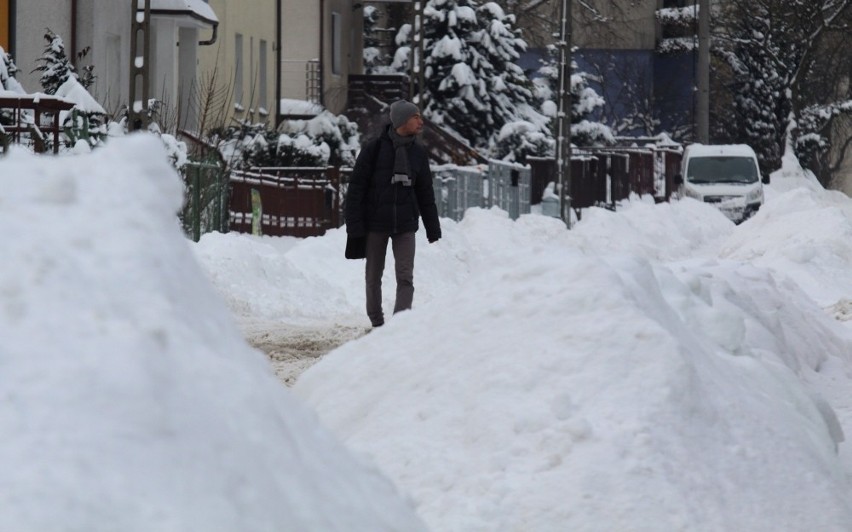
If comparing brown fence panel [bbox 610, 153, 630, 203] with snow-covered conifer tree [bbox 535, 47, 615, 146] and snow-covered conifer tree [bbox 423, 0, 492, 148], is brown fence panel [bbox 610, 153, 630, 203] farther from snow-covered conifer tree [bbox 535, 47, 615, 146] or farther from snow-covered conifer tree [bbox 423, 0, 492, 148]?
snow-covered conifer tree [bbox 423, 0, 492, 148]

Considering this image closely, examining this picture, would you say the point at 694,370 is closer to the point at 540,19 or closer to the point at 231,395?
the point at 231,395

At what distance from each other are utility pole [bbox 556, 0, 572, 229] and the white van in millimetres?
4941

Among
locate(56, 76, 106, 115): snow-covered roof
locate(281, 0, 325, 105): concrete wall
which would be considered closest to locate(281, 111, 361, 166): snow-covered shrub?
locate(281, 0, 325, 105): concrete wall

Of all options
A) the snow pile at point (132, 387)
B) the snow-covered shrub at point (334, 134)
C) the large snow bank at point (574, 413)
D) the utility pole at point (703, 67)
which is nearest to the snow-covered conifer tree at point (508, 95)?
the utility pole at point (703, 67)

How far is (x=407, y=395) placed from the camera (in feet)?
20.4

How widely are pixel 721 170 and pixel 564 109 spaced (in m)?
5.95

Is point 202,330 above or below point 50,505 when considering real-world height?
above

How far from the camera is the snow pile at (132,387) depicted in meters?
2.55

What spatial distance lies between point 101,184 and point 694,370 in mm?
3350

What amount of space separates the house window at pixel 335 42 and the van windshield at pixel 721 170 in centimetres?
1267

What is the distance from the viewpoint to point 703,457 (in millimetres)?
5785

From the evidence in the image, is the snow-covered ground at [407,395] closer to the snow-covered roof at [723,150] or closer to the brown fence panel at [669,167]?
the snow-covered roof at [723,150]

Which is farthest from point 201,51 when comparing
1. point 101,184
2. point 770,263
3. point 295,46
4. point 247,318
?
point 101,184

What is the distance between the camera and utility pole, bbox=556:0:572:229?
29.2m
